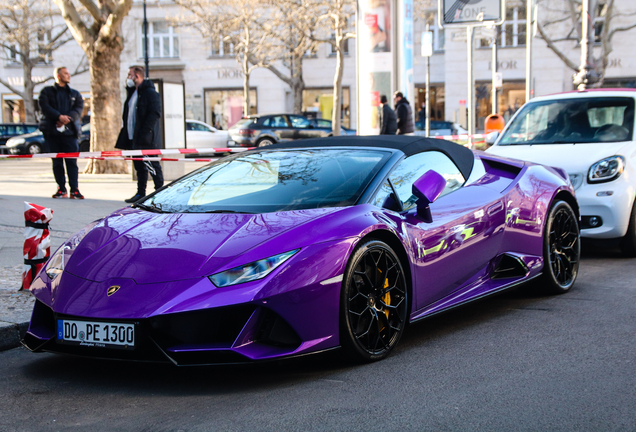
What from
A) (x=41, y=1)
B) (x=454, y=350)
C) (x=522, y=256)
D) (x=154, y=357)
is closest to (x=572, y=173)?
(x=522, y=256)

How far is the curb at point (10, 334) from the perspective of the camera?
4801mm

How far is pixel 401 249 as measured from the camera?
4.49 m

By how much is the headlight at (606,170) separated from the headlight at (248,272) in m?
4.77

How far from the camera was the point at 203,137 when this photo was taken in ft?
99.1

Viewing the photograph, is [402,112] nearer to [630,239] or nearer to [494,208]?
[630,239]

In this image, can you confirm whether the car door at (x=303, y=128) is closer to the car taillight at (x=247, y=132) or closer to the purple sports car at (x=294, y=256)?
the car taillight at (x=247, y=132)

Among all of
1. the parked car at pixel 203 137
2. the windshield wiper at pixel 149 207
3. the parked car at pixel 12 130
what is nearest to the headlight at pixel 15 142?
the parked car at pixel 12 130

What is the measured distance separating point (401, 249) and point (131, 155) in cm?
765

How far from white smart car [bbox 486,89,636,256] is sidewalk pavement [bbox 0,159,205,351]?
493 cm

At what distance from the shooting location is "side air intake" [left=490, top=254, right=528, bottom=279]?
5410 millimetres

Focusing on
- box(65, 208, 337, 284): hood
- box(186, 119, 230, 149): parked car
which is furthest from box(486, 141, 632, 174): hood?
box(186, 119, 230, 149): parked car

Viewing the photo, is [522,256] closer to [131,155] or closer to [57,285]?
[57,285]

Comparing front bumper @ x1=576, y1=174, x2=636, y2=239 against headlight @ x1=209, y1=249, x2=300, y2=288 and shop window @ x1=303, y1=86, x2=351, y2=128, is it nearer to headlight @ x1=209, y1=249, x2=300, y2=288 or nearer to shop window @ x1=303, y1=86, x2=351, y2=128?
headlight @ x1=209, y1=249, x2=300, y2=288

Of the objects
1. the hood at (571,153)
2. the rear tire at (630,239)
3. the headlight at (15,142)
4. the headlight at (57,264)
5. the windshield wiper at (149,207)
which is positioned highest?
the headlight at (15,142)
